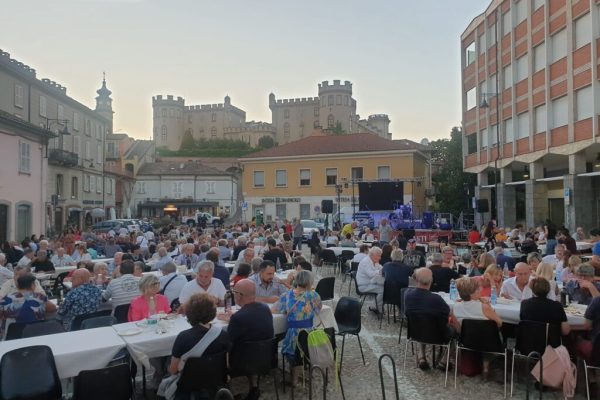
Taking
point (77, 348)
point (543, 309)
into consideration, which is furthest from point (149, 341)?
point (543, 309)

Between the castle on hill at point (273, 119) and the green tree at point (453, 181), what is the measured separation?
3370cm

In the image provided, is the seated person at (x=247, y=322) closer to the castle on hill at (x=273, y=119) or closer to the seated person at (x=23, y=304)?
the seated person at (x=23, y=304)

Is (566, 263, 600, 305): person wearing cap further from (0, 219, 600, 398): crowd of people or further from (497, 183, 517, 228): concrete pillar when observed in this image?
(497, 183, 517, 228): concrete pillar

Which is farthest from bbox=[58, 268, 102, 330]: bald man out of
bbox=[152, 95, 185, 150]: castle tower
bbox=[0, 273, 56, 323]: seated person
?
bbox=[152, 95, 185, 150]: castle tower

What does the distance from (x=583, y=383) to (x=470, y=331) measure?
1467 mm

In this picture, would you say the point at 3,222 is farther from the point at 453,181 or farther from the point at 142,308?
the point at 453,181

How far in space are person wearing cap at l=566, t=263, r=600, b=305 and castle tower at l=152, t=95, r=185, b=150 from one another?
88597 millimetres

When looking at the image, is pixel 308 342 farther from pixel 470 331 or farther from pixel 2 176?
pixel 2 176

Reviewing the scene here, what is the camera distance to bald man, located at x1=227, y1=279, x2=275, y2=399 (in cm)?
484

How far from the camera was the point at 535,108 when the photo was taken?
23766 millimetres

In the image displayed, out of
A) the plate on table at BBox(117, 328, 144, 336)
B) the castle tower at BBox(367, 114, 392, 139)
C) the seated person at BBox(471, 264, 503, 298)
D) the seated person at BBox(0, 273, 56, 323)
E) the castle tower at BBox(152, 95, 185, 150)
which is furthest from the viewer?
the castle tower at BBox(367, 114, 392, 139)

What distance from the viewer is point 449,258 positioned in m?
9.04

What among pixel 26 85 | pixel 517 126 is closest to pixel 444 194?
pixel 517 126

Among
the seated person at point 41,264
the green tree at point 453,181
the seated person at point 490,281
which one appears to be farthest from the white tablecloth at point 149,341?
the green tree at point 453,181
